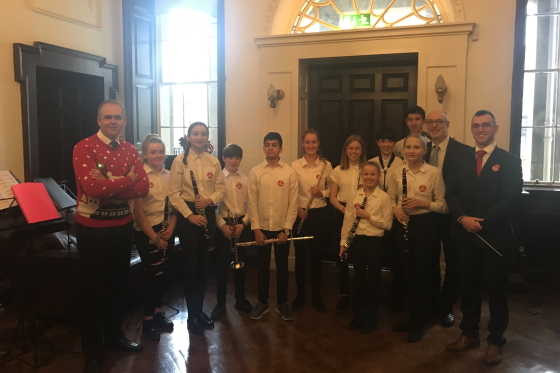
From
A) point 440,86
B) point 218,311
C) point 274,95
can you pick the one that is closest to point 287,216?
point 218,311

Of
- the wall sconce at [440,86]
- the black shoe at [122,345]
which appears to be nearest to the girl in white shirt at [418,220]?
the wall sconce at [440,86]

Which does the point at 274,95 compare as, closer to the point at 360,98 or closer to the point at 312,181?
the point at 360,98

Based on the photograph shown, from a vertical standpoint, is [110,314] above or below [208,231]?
below

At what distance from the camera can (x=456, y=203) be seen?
286 cm

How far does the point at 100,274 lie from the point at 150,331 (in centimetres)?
70

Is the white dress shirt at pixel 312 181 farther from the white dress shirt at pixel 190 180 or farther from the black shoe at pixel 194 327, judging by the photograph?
the black shoe at pixel 194 327

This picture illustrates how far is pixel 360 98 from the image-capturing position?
4719 mm

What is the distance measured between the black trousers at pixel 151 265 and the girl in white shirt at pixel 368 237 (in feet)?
4.30

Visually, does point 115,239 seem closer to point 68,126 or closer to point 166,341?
point 166,341

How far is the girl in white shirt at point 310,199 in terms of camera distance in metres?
3.44

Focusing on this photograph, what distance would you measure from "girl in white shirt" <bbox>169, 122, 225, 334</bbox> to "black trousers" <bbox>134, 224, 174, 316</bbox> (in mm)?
168

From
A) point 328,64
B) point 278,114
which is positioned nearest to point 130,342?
point 278,114

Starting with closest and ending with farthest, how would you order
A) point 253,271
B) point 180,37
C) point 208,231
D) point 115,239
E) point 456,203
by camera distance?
point 115,239, point 456,203, point 208,231, point 253,271, point 180,37

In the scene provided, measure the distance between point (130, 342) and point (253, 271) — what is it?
6.26 ft
